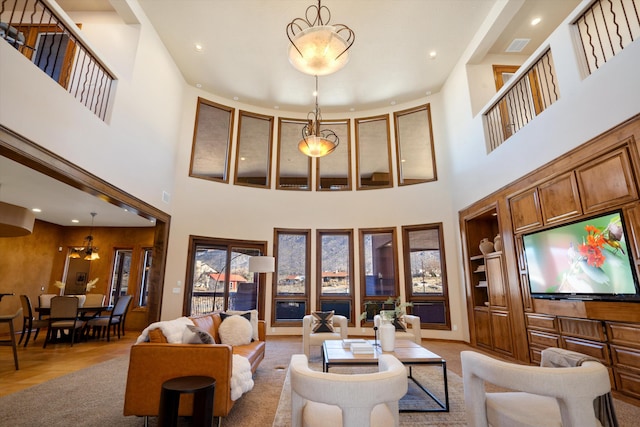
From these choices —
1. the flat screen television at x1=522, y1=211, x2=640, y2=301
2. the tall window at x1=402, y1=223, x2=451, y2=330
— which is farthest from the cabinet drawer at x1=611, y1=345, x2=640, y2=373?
the tall window at x1=402, y1=223, x2=451, y2=330

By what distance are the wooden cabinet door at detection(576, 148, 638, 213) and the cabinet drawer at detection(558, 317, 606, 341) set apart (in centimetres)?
130

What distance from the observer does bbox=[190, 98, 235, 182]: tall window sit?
7.75 m

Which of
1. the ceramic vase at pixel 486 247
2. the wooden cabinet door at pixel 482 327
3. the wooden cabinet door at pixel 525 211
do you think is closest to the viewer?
the wooden cabinet door at pixel 525 211

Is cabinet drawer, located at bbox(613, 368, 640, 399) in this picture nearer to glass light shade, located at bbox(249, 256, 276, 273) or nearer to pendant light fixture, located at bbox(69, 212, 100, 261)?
glass light shade, located at bbox(249, 256, 276, 273)

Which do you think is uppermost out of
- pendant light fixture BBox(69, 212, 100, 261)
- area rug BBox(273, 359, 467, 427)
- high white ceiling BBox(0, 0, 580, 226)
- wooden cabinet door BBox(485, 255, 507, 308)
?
high white ceiling BBox(0, 0, 580, 226)

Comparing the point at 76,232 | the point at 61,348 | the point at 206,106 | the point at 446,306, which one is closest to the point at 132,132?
the point at 206,106

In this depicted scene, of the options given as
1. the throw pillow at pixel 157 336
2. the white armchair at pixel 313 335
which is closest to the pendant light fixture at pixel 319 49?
the throw pillow at pixel 157 336

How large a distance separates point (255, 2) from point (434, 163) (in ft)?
17.0

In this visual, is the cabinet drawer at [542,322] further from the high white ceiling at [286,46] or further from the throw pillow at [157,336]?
the high white ceiling at [286,46]

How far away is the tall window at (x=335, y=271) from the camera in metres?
7.69

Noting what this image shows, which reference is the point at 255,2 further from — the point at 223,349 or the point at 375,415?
the point at 375,415

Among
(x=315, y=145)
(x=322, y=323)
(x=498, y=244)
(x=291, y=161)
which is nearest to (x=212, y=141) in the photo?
(x=291, y=161)

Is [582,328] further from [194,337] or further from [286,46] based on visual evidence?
[286,46]

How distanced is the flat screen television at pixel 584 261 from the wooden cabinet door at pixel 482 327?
1.52 metres
